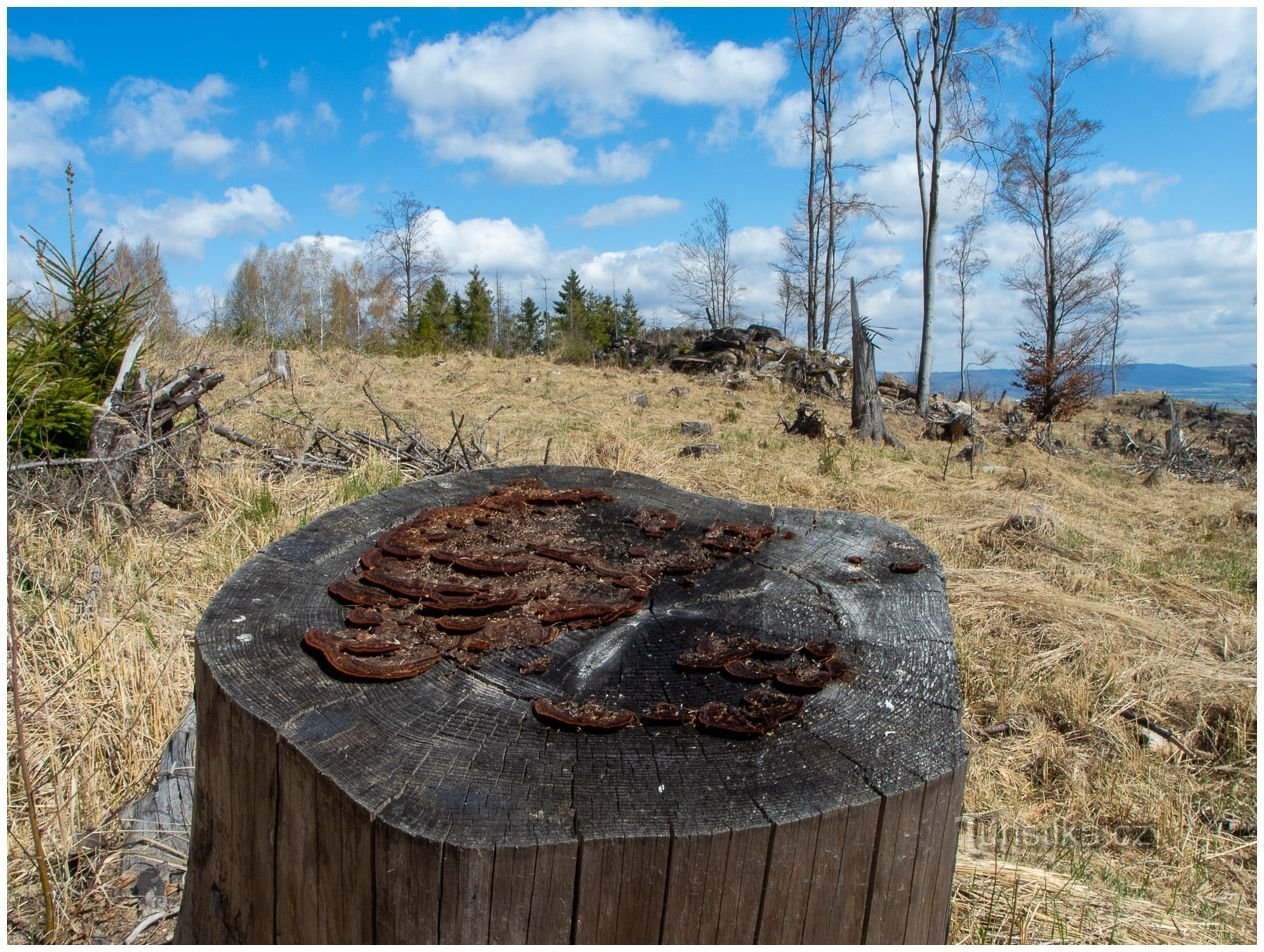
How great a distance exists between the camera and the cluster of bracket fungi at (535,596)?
1437 millimetres

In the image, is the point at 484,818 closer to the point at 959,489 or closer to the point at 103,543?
the point at 103,543

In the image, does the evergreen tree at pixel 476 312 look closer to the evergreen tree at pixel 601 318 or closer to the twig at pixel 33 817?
the evergreen tree at pixel 601 318

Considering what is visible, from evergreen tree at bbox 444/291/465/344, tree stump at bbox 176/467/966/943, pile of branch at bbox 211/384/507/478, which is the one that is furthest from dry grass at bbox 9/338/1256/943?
evergreen tree at bbox 444/291/465/344

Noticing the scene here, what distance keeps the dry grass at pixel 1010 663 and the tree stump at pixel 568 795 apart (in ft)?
2.81

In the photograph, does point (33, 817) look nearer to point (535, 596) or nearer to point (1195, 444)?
point (535, 596)

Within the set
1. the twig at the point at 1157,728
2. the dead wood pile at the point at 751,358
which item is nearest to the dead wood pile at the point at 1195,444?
the dead wood pile at the point at 751,358

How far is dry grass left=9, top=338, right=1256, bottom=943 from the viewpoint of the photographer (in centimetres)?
221

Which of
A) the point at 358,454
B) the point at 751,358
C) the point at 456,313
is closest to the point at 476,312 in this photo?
the point at 456,313

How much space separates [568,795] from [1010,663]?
2.91 meters

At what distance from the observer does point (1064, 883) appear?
6.94 ft

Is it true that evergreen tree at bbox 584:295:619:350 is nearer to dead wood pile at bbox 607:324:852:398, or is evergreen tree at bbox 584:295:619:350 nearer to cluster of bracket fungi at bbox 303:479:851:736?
dead wood pile at bbox 607:324:852:398

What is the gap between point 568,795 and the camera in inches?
47.0

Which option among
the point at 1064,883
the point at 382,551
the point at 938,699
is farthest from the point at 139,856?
the point at 1064,883

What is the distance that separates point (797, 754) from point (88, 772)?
2.23 meters
